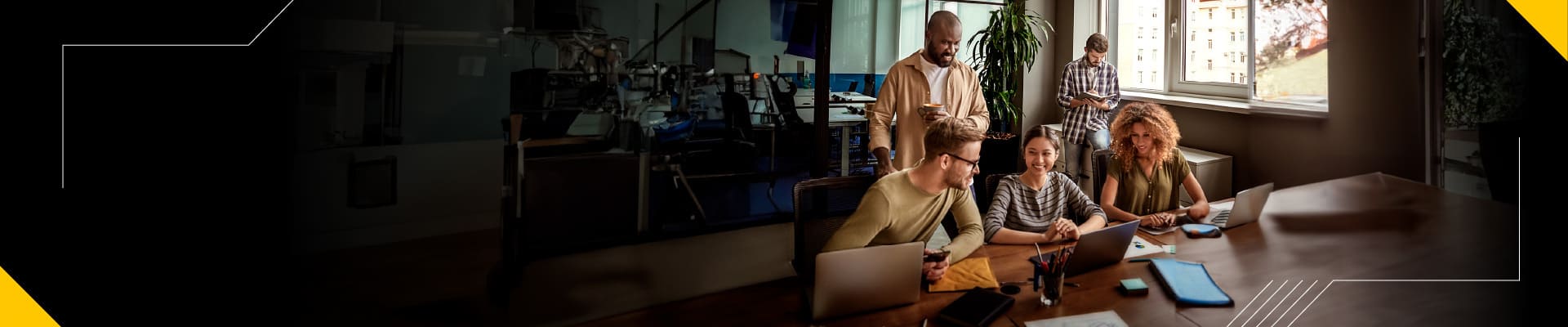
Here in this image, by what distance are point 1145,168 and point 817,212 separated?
1.20 meters

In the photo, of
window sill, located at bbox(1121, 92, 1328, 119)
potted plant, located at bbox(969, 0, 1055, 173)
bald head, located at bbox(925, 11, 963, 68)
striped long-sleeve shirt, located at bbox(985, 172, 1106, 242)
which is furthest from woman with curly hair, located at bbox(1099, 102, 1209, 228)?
potted plant, located at bbox(969, 0, 1055, 173)

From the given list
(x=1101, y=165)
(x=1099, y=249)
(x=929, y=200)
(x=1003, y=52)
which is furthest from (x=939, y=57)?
(x=1003, y=52)

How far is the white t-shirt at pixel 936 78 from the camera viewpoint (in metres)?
2.54

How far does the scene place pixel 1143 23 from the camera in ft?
12.1

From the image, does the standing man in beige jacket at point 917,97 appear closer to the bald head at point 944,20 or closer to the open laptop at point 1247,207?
the bald head at point 944,20

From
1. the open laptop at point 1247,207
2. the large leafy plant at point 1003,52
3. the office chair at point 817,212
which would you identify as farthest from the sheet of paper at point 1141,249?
the large leafy plant at point 1003,52

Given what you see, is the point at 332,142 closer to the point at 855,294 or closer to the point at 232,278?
the point at 232,278

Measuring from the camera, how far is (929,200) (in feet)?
5.17

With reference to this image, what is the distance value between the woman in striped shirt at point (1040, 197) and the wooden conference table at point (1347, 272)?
19.0 inches

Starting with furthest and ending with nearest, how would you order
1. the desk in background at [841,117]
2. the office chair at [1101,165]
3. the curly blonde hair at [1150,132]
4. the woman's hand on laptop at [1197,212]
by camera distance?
the desk in background at [841,117]
the office chair at [1101,165]
the curly blonde hair at [1150,132]
the woman's hand on laptop at [1197,212]

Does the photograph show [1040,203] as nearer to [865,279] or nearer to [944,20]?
[944,20]

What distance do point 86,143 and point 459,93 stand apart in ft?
3.49

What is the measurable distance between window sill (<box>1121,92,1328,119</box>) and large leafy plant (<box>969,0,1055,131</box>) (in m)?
0.61

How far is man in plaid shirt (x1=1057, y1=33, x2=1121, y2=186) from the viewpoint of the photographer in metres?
3.61
